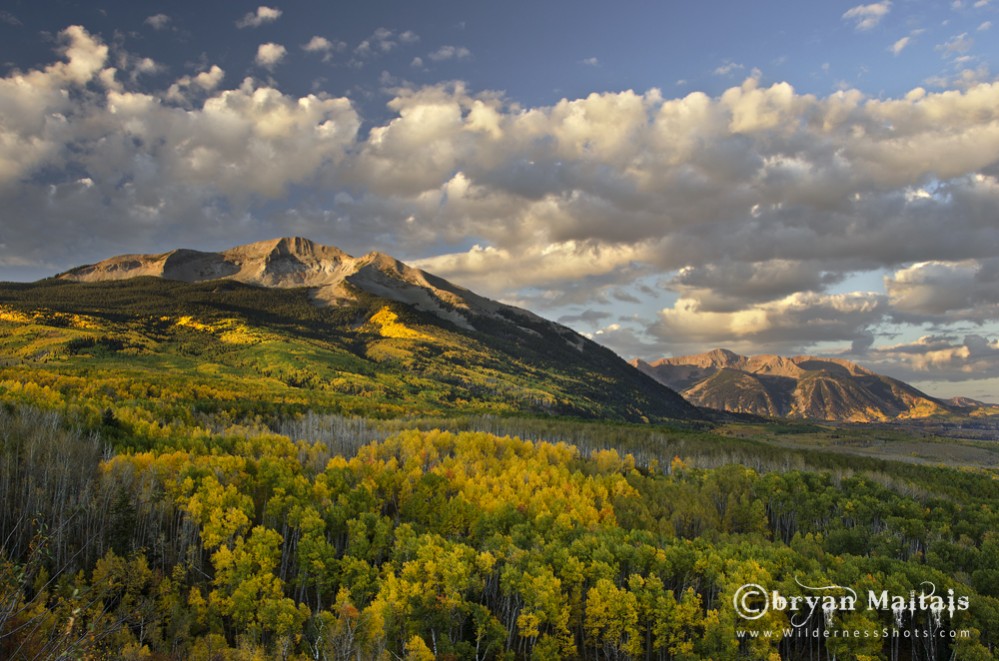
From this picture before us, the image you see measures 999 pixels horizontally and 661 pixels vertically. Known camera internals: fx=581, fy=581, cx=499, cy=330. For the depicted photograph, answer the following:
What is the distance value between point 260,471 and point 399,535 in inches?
1315

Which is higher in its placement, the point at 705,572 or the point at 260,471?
the point at 260,471

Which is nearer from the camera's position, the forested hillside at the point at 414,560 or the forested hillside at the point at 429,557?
the forested hillside at the point at 414,560

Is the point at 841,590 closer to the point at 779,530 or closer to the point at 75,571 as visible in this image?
the point at 779,530

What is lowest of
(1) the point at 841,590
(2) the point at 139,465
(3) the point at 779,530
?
(3) the point at 779,530

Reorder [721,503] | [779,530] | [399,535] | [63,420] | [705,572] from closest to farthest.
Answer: [705,572], [399,535], [63,420], [779,530], [721,503]

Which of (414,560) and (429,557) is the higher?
(429,557)

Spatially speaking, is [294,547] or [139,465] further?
[139,465]

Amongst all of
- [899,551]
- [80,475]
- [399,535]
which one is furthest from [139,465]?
[899,551]

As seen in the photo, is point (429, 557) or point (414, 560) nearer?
point (429, 557)

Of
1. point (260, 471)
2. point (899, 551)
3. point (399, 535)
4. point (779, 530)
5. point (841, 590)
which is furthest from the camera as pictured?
point (779, 530)

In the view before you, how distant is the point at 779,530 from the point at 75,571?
125646 mm

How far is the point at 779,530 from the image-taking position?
411 feet

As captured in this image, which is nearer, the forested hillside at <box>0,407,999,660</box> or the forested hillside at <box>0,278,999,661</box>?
the forested hillside at <box>0,407,999,660</box>

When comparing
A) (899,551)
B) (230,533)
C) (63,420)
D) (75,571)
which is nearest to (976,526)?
(899,551)
